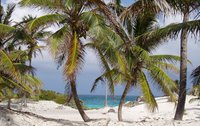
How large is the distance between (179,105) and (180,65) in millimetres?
1910

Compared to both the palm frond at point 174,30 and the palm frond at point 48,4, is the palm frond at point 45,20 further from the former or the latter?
the palm frond at point 174,30

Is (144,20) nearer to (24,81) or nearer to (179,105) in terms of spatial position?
(179,105)

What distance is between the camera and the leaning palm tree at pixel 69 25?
54.0 feet

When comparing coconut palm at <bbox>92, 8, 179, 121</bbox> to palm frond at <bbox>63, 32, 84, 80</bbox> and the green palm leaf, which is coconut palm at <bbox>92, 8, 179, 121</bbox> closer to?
the green palm leaf

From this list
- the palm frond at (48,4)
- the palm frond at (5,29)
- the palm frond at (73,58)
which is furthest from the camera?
the palm frond at (5,29)

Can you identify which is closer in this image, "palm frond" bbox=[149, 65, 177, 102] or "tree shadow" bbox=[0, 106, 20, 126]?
"tree shadow" bbox=[0, 106, 20, 126]

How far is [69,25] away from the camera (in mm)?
17812

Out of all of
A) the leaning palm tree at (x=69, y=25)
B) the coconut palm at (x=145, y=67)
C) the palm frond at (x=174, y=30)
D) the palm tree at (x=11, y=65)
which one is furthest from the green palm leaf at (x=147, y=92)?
the palm frond at (x=174, y=30)

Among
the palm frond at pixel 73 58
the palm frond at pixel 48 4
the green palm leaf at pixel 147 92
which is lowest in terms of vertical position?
the green palm leaf at pixel 147 92

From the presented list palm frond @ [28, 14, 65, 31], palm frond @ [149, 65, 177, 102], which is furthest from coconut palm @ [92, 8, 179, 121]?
palm frond @ [28, 14, 65, 31]

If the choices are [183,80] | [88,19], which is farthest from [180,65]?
[88,19]

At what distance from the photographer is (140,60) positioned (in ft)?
69.2

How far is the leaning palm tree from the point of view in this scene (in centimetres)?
1645

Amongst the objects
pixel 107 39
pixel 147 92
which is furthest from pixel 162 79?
pixel 107 39
